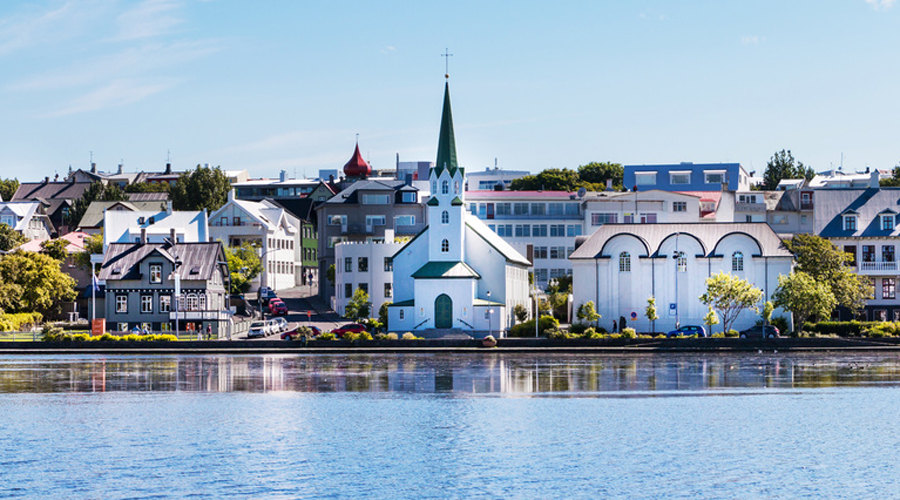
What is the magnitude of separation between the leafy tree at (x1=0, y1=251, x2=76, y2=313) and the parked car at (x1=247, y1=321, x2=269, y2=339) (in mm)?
23770

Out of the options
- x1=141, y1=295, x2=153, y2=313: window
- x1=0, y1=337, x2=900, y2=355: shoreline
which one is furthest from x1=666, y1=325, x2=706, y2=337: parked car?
x1=141, y1=295, x2=153, y2=313: window

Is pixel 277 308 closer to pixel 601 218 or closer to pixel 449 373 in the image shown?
pixel 601 218

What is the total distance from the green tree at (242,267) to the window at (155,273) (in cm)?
1657

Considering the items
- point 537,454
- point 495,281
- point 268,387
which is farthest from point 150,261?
point 537,454

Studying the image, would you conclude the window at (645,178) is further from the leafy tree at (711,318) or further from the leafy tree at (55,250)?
the leafy tree at (55,250)

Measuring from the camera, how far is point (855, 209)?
112125mm

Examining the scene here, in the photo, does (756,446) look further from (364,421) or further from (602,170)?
(602,170)

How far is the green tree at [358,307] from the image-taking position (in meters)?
111

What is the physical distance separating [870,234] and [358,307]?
4539 centimetres

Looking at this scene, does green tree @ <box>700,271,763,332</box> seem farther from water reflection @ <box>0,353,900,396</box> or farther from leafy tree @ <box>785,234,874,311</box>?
leafy tree @ <box>785,234,874,311</box>

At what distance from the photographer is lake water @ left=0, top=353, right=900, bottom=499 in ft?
114

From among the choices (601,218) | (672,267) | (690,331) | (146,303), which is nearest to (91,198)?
(146,303)

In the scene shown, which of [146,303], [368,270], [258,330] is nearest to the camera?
[258,330]

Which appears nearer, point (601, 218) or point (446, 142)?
Answer: point (446, 142)
